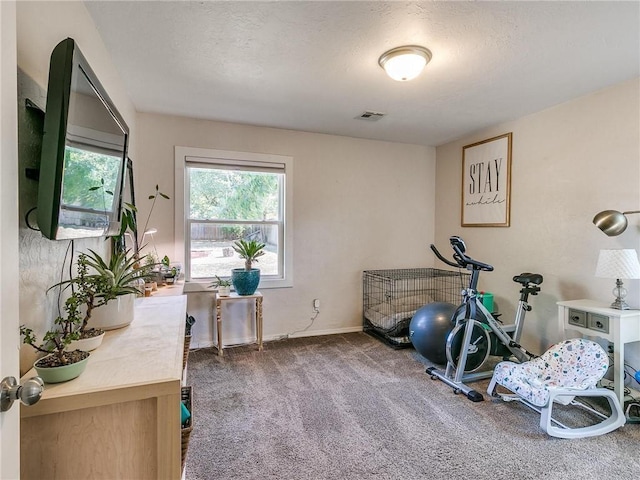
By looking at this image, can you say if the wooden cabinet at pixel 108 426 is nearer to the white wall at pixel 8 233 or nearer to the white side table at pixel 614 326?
the white wall at pixel 8 233

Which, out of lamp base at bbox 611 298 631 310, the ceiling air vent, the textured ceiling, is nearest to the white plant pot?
the textured ceiling

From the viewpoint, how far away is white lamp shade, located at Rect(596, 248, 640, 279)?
2.21m

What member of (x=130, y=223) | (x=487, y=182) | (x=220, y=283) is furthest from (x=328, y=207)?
(x=130, y=223)

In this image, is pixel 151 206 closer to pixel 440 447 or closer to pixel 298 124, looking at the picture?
pixel 298 124

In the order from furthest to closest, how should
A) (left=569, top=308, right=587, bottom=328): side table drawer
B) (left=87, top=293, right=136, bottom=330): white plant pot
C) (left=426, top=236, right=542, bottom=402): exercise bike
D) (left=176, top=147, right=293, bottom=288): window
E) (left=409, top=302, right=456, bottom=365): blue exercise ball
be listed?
(left=176, top=147, right=293, bottom=288): window, (left=409, top=302, right=456, bottom=365): blue exercise ball, (left=426, top=236, right=542, bottom=402): exercise bike, (left=569, top=308, right=587, bottom=328): side table drawer, (left=87, top=293, right=136, bottom=330): white plant pot

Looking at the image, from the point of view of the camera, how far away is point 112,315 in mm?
1466

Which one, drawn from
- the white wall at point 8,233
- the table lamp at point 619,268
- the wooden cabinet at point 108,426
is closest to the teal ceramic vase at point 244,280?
the wooden cabinet at point 108,426

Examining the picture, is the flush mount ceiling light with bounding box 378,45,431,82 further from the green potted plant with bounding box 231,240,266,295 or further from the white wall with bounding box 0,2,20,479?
the green potted plant with bounding box 231,240,266,295

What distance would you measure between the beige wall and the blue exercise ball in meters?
0.95

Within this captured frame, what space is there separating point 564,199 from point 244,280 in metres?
3.06

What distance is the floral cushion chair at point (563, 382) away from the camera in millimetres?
2000

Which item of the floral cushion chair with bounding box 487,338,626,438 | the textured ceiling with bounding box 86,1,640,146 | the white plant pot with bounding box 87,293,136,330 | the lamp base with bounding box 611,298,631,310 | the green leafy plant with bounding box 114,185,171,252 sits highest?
the textured ceiling with bounding box 86,1,640,146

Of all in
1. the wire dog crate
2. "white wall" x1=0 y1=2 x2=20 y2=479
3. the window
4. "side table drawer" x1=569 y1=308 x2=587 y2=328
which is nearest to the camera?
"white wall" x1=0 y1=2 x2=20 y2=479

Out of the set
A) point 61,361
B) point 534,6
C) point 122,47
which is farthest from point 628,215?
point 122,47
